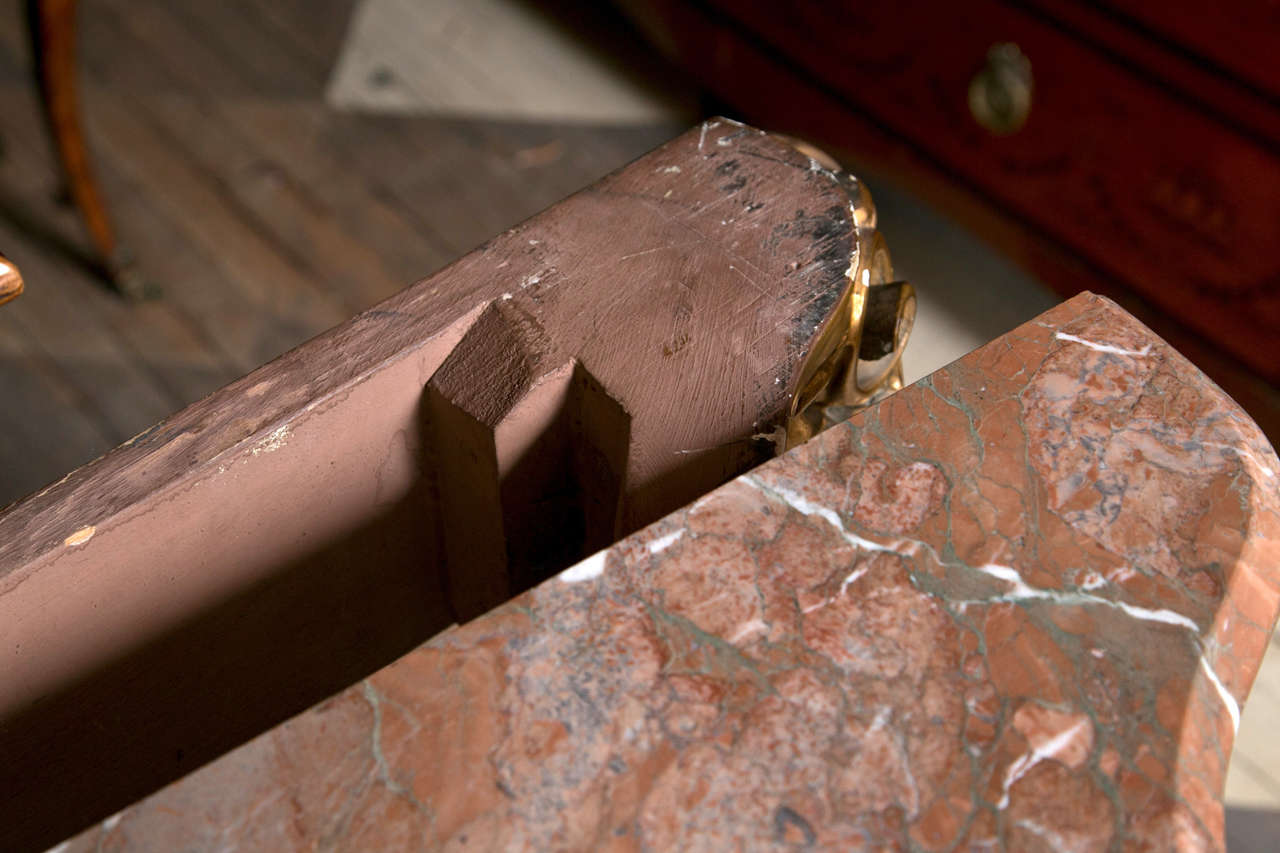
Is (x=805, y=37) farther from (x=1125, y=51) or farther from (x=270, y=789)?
(x=270, y=789)

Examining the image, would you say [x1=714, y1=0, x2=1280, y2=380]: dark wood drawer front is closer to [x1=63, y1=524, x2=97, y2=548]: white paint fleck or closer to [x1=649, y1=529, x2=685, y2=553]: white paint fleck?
[x1=649, y1=529, x2=685, y2=553]: white paint fleck

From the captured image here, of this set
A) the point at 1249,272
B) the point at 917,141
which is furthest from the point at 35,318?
the point at 1249,272

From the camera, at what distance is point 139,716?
2.04 feet

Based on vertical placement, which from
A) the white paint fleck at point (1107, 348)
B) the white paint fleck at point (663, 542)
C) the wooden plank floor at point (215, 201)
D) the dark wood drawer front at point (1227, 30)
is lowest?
the wooden plank floor at point (215, 201)

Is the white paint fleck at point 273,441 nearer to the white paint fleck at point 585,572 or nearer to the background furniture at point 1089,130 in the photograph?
the white paint fleck at point 585,572

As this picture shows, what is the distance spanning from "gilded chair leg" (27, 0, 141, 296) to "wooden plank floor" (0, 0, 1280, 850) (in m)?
0.05

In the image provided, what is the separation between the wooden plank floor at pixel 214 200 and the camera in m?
1.56

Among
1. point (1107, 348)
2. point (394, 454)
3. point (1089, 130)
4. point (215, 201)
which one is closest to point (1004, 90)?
point (1089, 130)

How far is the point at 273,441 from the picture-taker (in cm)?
57

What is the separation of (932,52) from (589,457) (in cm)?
106

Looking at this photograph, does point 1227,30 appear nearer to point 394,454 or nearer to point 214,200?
point 394,454

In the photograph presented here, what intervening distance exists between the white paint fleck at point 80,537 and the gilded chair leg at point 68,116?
1031mm

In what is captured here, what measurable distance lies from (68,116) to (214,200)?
11.5 inches

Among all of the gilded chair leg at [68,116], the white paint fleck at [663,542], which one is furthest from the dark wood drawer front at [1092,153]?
the white paint fleck at [663,542]
